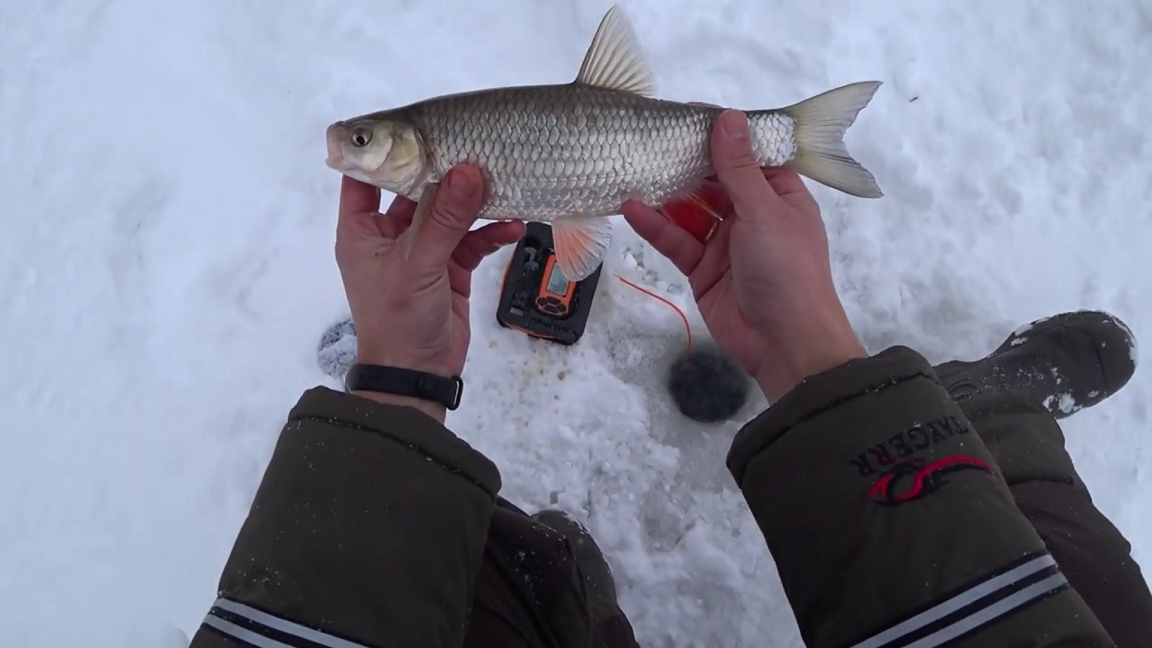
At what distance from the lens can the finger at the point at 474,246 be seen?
1971mm

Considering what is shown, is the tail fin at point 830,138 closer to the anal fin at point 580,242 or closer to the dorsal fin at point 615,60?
the dorsal fin at point 615,60

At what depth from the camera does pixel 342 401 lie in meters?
1.37

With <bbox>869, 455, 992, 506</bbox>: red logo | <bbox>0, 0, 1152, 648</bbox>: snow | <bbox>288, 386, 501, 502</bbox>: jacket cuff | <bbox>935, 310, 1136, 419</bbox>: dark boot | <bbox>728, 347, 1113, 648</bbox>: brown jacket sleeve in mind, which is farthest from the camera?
<bbox>0, 0, 1152, 648</bbox>: snow

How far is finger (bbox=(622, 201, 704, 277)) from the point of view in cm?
182

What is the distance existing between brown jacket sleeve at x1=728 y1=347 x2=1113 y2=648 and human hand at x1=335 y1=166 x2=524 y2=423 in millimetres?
765

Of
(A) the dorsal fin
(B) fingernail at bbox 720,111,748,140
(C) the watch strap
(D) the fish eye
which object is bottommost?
(C) the watch strap

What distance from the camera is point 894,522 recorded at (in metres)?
1.19

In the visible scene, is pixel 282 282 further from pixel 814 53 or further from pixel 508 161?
pixel 814 53

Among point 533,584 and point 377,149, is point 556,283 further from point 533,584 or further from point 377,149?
point 533,584

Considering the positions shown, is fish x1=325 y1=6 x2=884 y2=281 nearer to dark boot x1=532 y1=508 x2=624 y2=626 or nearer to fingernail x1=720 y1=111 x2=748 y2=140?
fingernail x1=720 y1=111 x2=748 y2=140

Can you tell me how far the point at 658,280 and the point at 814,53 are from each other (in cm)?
107

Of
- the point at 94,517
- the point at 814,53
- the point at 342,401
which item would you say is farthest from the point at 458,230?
the point at 94,517

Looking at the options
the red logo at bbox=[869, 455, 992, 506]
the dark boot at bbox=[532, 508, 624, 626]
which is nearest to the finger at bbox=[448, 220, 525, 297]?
the dark boot at bbox=[532, 508, 624, 626]

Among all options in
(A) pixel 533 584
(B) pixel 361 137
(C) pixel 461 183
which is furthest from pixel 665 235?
(A) pixel 533 584
